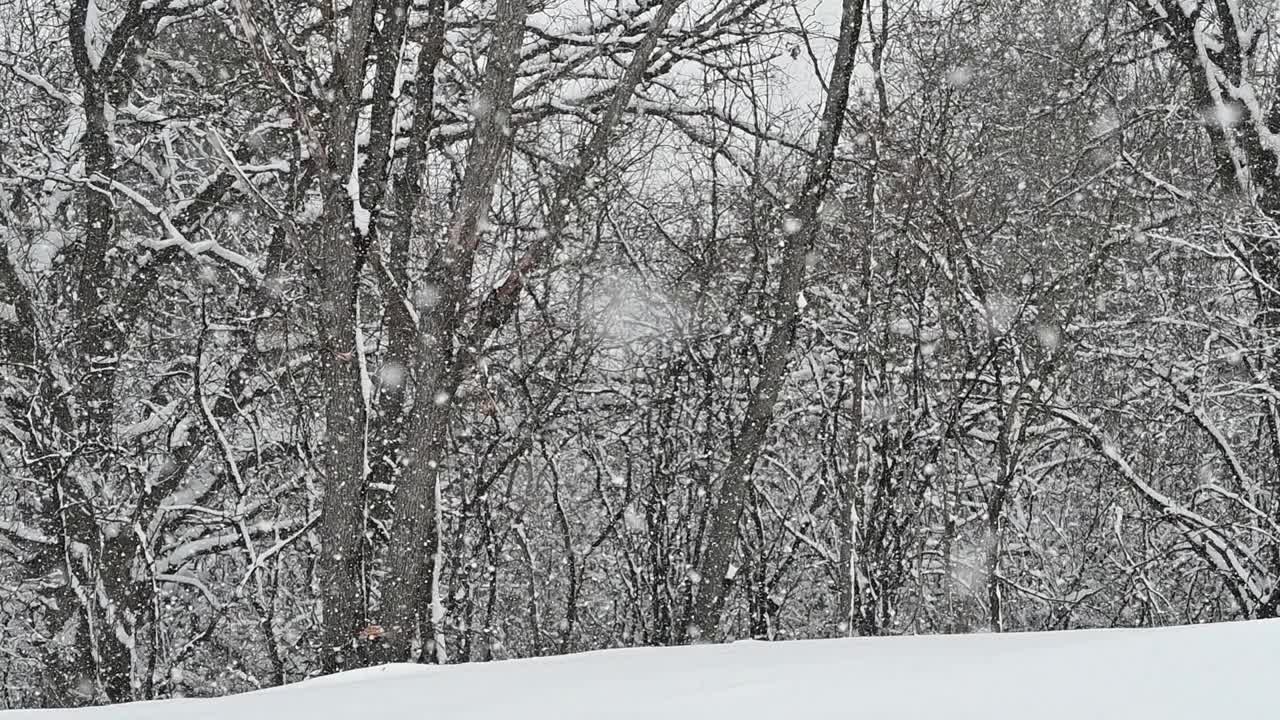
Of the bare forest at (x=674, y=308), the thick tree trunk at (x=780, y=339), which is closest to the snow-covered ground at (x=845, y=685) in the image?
the bare forest at (x=674, y=308)

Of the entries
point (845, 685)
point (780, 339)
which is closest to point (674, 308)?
point (780, 339)

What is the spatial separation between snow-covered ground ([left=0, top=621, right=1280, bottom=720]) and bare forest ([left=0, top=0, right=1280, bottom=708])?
3628mm

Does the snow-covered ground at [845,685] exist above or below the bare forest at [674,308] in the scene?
below

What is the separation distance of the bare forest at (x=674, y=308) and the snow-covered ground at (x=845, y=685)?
3628 mm

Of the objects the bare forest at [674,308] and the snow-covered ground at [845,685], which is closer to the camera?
the snow-covered ground at [845,685]

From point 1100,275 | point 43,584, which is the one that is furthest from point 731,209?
point 43,584

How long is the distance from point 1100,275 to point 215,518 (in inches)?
280

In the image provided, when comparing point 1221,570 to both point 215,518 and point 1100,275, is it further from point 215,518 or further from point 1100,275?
point 215,518

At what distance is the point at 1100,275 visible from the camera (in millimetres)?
9148

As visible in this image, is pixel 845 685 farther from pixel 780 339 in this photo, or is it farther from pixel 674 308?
pixel 674 308

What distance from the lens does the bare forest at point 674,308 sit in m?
7.69

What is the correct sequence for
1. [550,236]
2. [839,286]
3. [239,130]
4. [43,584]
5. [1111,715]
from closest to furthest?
[1111,715], [550,236], [239,130], [43,584], [839,286]

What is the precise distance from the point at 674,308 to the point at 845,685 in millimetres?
6854

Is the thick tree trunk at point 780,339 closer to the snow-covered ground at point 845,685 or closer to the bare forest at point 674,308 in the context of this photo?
the bare forest at point 674,308
